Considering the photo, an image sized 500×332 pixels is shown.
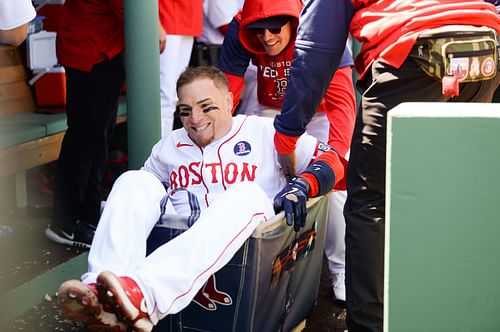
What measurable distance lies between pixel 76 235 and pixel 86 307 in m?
1.88

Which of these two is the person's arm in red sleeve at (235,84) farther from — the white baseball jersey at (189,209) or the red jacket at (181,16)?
the red jacket at (181,16)

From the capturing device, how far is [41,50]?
5.00m

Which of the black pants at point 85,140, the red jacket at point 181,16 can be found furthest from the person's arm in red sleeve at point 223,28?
the black pants at point 85,140

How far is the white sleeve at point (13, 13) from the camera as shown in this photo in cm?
320

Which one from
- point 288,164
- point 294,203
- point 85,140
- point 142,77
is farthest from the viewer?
point 85,140

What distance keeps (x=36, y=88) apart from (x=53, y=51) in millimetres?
230

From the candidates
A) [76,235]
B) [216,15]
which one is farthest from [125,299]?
[216,15]

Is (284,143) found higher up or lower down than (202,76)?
lower down

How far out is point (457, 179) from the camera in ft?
6.66

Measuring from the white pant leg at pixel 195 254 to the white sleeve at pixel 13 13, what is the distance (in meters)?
0.99

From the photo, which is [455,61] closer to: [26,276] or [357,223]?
[357,223]

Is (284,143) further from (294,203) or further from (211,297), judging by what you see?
(211,297)

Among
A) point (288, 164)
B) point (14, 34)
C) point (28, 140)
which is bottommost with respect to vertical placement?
point (28, 140)

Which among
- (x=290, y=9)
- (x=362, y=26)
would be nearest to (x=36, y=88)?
(x=290, y=9)
